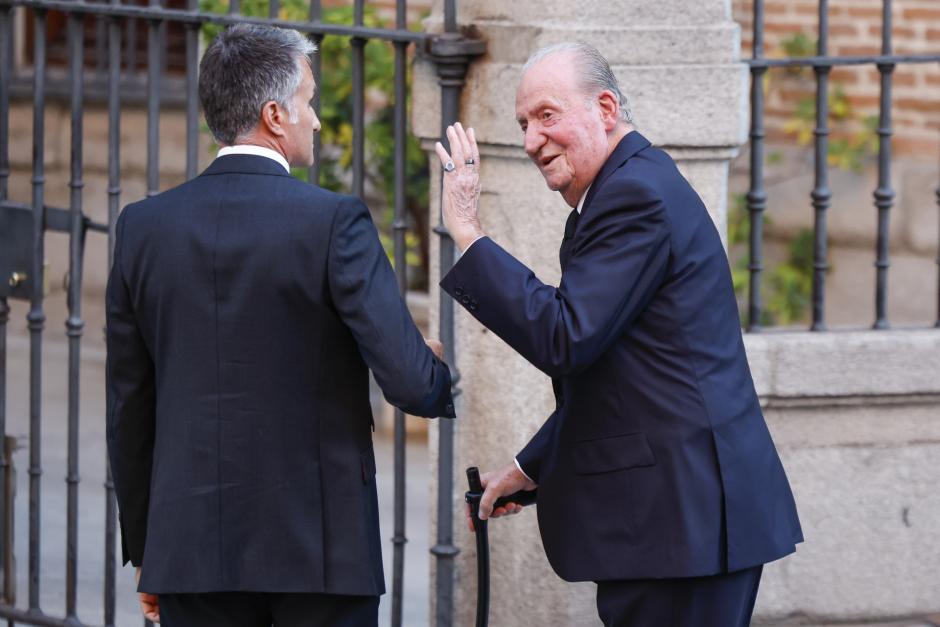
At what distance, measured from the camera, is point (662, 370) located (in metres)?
3.12

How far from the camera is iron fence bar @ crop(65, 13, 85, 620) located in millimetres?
4801

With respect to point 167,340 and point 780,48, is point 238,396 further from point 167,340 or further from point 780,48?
point 780,48

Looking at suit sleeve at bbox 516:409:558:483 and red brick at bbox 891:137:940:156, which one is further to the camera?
red brick at bbox 891:137:940:156

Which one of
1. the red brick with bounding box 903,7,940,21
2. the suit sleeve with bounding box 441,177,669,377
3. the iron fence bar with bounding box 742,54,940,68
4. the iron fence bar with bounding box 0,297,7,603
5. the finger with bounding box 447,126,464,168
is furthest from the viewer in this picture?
the red brick with bounding box 903,7,940,21

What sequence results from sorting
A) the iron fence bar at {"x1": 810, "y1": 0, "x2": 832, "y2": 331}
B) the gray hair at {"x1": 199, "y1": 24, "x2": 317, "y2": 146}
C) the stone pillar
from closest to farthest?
the gray hair at {"x1": 199, "y1": 24, "x2": 317, "y2": 146} → the stone pillar → the iron fence bar at {"x1": 810, "y1": 0, "x2": 832, "y2": 331}

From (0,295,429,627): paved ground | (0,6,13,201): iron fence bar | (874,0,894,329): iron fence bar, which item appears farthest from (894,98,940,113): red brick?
(0,6,13,201): iron fence bar

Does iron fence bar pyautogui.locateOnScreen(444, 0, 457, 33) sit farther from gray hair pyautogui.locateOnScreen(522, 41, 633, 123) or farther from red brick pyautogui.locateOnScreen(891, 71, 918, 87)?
red brick pyautogui.locateOnScreen(891, 71, 918, 87)

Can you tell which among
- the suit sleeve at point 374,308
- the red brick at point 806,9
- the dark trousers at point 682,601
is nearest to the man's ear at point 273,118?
the suit sleeve at point 374,308

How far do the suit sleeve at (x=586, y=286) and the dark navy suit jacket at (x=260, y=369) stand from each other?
0.19m

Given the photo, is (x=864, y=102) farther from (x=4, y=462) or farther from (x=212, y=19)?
(x=4, y=462)

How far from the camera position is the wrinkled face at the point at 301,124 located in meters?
3.19

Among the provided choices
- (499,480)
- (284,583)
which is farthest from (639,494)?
(284,583)

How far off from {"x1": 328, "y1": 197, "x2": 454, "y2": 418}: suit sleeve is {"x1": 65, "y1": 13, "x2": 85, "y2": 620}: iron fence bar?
1870 millimetres

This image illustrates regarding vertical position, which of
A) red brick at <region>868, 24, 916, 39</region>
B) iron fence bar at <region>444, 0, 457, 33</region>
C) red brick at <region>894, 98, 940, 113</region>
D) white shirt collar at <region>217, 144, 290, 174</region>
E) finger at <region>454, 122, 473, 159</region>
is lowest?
white shirt collar at <region>217, 144, 290, 174</region>
